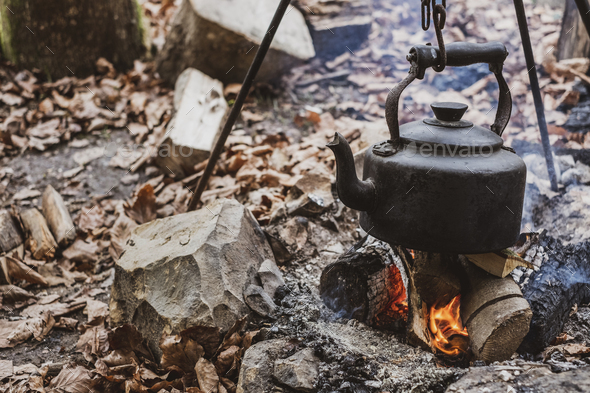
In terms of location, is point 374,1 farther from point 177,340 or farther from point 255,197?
point 177,340

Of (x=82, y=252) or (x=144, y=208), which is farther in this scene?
(x=144, y=208)

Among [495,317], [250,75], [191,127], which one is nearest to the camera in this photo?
[495,317]

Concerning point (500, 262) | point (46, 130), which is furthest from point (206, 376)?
point (46, 130)

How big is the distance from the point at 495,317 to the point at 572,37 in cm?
351

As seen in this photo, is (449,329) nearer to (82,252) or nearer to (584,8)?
(584,8)

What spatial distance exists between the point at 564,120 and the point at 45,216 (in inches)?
157

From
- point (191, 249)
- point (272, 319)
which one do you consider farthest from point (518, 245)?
point (191, 249)

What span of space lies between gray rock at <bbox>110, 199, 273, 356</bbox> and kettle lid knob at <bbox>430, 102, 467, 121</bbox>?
1.00 metres

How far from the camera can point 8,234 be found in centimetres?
269

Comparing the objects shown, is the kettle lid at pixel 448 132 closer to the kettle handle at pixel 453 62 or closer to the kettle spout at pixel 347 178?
the kettle handle at pixel 453 62

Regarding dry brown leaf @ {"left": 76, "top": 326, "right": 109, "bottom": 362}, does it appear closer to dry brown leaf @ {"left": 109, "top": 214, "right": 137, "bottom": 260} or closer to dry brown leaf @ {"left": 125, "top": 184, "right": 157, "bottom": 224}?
dry brown leaf @ {"left": 109, "top": 214, "right": 137, "bottom": 260}

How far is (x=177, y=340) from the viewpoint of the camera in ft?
5.53

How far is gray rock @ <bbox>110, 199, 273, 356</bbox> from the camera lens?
1.75 meters

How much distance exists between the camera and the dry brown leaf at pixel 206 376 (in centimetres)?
159
